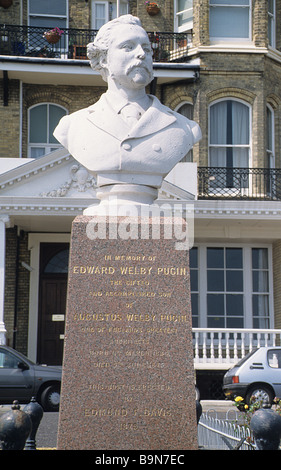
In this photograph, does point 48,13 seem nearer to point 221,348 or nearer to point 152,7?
point 152,7

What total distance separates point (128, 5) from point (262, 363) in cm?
1283

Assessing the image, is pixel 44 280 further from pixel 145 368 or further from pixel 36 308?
pixel 145 368

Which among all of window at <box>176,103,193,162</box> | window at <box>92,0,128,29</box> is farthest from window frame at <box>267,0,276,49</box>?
window at <box>92,0,128,29</box>

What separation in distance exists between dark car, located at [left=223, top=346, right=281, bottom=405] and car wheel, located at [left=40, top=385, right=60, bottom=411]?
351cm

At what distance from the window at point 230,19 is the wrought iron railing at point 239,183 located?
392cm

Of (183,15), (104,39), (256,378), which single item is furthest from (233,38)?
(104,39)

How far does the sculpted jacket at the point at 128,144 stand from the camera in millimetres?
8617

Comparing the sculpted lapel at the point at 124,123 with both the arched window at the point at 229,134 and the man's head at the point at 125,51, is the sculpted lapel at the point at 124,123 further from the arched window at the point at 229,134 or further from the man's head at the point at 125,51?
the arched window at the point at 229,134

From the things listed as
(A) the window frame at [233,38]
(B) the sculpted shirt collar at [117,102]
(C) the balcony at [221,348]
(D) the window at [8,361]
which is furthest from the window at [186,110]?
(B) the sculpted shirt collar at [117,102]

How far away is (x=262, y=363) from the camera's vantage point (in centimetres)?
1941

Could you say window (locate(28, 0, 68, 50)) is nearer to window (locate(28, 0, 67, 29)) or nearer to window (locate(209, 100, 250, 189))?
window (locate(28, 0, 67, 29))
